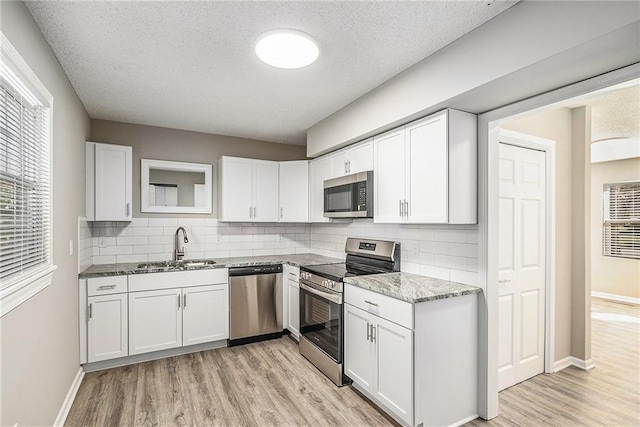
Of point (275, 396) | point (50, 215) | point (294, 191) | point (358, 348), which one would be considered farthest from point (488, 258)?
point (50, 215)

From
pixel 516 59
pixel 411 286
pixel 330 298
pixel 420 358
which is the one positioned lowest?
pixel 420 358

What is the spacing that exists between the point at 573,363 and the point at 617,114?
8.97 feet

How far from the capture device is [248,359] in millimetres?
3373

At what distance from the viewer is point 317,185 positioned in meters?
4.10

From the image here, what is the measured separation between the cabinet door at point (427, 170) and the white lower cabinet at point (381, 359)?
855 mm

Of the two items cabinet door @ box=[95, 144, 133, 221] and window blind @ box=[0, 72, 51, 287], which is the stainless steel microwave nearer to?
cabinet door @ box=[95, 144, 133, 221]

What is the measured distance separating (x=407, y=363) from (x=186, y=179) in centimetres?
330

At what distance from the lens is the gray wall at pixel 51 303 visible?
4.95 ft

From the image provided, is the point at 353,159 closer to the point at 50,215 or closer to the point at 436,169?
the point at 436,169

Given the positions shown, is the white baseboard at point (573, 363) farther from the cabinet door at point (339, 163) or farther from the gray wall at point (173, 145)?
the gray wall at point (173, 145)

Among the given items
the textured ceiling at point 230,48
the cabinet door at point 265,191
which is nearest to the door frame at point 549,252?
the textured ceiling at point 230,48

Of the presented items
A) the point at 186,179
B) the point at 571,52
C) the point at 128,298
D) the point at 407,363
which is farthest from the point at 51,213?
the point at 571,52

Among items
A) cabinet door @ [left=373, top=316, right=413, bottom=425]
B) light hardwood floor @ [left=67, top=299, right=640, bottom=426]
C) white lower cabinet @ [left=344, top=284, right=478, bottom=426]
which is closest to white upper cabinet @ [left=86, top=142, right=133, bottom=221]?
light hardwood floor @ [left=67, top=299, right=640, bottom=426]

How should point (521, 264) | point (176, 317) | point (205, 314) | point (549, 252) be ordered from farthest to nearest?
point (205, 314), point (176, 317), point (549, 252), point (521, 264)
